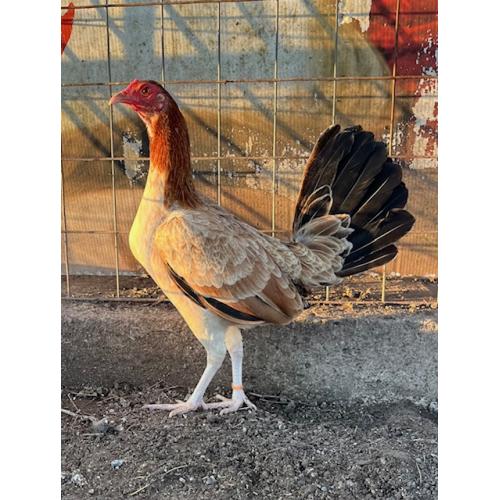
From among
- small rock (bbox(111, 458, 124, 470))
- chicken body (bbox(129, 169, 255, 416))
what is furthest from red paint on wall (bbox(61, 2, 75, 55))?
small rock (bbox(111, 458, 124, 470))

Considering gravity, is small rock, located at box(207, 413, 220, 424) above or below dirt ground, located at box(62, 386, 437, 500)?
above

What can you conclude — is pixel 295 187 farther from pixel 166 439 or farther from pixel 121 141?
pixel 166 439

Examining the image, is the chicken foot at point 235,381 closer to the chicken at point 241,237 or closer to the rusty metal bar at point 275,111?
the chicken at point 241,237

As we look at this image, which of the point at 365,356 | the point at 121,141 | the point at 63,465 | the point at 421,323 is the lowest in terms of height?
the point at 63,465

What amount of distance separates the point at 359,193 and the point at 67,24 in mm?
Result: 1103

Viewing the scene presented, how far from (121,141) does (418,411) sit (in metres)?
1.43

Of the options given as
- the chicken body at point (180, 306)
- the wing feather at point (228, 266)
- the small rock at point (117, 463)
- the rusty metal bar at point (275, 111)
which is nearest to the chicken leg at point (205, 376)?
the chicken body at point (180, 306)

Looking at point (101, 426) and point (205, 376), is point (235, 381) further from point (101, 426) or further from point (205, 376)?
point (101, 426)

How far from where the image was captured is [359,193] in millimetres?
1698

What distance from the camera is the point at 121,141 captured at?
69.2 inches

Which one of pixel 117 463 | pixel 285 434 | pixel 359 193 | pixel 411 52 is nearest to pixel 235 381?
pixel 285 434

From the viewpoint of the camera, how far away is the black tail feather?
1.67m

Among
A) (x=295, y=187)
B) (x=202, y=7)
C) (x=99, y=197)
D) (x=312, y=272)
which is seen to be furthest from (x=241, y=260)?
(x=202, y=7)

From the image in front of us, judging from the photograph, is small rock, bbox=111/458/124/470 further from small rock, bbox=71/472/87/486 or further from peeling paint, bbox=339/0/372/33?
peeling paint, bbox=339/0/372/33
